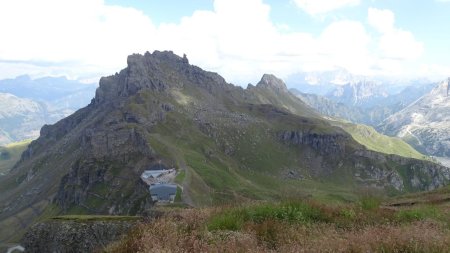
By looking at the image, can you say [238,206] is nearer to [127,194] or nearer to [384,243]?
[384,243]

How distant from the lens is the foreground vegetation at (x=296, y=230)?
10.4m

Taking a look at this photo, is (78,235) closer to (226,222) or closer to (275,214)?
(226,222)

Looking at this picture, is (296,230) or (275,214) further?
(275,214)

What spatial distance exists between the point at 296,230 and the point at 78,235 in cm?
1426

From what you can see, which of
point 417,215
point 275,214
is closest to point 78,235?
point 275,214

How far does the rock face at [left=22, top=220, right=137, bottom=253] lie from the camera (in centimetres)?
2236

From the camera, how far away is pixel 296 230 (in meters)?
12.9

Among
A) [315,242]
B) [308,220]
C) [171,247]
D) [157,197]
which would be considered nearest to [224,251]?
[171,247]

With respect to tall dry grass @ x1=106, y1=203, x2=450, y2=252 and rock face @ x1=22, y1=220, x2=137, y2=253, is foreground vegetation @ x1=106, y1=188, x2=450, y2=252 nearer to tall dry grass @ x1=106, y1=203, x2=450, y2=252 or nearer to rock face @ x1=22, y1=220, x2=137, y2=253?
tall dry grass @ x1=106, y1=203, x2=450, y2=252

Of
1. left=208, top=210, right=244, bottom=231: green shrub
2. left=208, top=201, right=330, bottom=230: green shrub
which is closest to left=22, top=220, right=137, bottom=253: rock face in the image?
left=208, top=201, right=330, bottom=230: green shrub

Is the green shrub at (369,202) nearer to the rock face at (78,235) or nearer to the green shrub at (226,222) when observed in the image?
the green shrub at (226,222)

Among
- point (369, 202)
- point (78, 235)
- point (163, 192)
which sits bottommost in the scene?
point (163, 192)

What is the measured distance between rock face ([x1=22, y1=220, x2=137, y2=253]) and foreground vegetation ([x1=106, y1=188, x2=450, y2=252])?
7896 millimetres

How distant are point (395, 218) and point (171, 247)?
27.1 feet
